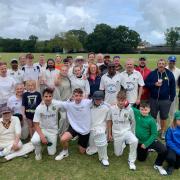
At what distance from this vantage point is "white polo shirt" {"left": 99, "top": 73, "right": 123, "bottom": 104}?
8.09 metres

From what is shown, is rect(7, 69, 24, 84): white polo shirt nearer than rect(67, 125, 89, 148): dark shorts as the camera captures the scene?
No

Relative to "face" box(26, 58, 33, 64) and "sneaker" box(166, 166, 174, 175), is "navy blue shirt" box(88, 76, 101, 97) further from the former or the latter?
"sneaker" box(166, 166, 174, 175)

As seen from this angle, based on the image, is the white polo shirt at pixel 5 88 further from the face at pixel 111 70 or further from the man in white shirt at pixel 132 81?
the man in white shirt at pixel 132 81

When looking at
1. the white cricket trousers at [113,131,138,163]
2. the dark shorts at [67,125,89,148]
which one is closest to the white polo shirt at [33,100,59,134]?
the dark shorts at [67,125,89,148]

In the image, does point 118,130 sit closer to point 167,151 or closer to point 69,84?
point 167,151

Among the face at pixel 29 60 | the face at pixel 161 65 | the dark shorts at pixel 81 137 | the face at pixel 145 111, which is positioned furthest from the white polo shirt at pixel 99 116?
the face at pixel 29 60

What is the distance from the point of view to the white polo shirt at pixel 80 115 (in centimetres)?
726

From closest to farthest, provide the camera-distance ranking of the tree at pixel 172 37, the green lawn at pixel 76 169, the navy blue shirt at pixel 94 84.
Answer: the green lawn at pixel 76 169
the navy blue shirt at pixel 94 84
the tree at pixel 172 37

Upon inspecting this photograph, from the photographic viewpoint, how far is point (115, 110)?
23.6 ft

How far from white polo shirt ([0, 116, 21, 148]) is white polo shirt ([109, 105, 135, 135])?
2.31 meters

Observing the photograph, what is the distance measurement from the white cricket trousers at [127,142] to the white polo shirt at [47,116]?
153cm

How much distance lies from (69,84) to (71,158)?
2.21 meters

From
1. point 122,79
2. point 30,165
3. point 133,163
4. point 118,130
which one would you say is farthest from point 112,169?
point 122,79

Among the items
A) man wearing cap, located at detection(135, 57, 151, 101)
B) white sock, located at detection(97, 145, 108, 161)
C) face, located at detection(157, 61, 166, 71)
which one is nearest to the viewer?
white sock, located at detection(97, 145, 108, 161)
